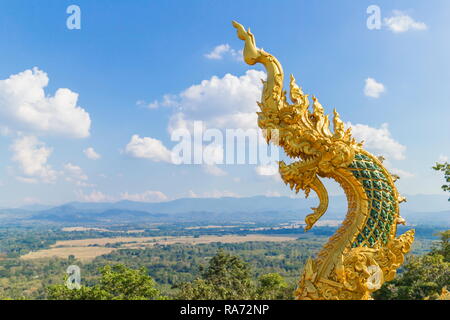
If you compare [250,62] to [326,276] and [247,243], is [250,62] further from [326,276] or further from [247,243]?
[247,243]

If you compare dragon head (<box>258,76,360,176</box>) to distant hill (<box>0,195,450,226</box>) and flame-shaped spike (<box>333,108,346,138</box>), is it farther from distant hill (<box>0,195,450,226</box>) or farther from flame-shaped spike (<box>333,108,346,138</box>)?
distant hill (<box>0,195,450,226</box>)

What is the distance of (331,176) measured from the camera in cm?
313

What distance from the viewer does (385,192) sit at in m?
3.07

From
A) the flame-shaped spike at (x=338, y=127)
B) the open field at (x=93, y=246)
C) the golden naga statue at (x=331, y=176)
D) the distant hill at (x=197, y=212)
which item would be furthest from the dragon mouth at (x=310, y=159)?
the distant hill at (x=197, y=212)

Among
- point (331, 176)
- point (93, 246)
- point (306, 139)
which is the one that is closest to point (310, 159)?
point (306, 139)

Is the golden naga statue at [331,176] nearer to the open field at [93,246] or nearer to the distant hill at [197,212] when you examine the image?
the open field at [93,246]

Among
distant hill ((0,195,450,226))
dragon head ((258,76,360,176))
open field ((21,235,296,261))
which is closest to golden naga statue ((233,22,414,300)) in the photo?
dragon head ((258,76,360,176))

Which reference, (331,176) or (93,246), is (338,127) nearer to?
(331,176)

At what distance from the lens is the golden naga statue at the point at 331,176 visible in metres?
2.95

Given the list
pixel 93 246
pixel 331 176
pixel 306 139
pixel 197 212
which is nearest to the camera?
pixel 306 139

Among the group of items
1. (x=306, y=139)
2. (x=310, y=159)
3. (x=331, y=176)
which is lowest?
(x=331, y=176)

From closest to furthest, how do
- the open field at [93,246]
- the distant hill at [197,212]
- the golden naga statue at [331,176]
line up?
1. the golden naga statue at [331,176]
2. the open field at [93,246]
3. the distant hill at [197,212]

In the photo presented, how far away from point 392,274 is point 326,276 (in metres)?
0.65
